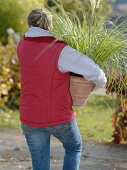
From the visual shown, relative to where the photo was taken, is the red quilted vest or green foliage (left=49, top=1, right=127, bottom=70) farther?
green foliage (left=49, top=1, right=127, bottom=70)

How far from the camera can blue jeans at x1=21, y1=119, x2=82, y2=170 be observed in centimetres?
377

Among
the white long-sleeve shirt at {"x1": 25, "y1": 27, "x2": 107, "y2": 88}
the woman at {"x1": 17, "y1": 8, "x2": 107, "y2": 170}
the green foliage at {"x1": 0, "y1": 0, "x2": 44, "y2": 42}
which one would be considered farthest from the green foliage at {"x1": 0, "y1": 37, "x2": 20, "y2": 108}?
the white long-sleeve shirt at {"x1": 25, "y1": 27, "x2": 107, "y2": 88}

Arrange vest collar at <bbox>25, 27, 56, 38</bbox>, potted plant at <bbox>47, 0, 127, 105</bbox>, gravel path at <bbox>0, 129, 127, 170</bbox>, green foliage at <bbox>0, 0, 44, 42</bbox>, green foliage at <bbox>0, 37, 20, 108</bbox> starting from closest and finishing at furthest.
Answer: vest collar at <bbox>25, 27, 56, 38</bbox>, potted plant at <bbox>47, 0, 127, 105</bbox>, gravel path at <bbox>0, 129, 127, 170</bbox>, green foliage at <bbox>0, 37, 20, 108</bbox>, green foliage at <bbox>0, 0, 44, 42</bbox>

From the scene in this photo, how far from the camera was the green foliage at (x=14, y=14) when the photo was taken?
12820 mm

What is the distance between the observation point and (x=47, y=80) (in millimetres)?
3678

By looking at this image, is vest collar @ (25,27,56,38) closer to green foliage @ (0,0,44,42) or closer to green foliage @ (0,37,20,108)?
green foliage @ (0,37,20,108)

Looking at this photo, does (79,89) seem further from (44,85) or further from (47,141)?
(47,141)

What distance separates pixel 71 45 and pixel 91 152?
2.49 meters

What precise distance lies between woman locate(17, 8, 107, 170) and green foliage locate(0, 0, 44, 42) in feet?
29.5

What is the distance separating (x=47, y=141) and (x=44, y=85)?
50 centimetres

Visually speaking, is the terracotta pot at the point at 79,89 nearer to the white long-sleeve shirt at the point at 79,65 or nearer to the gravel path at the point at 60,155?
the white long-sleeve shirt at the point at 79,65

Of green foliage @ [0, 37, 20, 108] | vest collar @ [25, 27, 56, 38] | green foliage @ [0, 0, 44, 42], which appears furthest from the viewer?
green foliage @ [0, 0, 44, 42]

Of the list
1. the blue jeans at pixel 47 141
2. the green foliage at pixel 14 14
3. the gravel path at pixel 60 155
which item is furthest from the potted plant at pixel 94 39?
the green foliage at pixel 14 14

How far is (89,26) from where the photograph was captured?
160 inches
